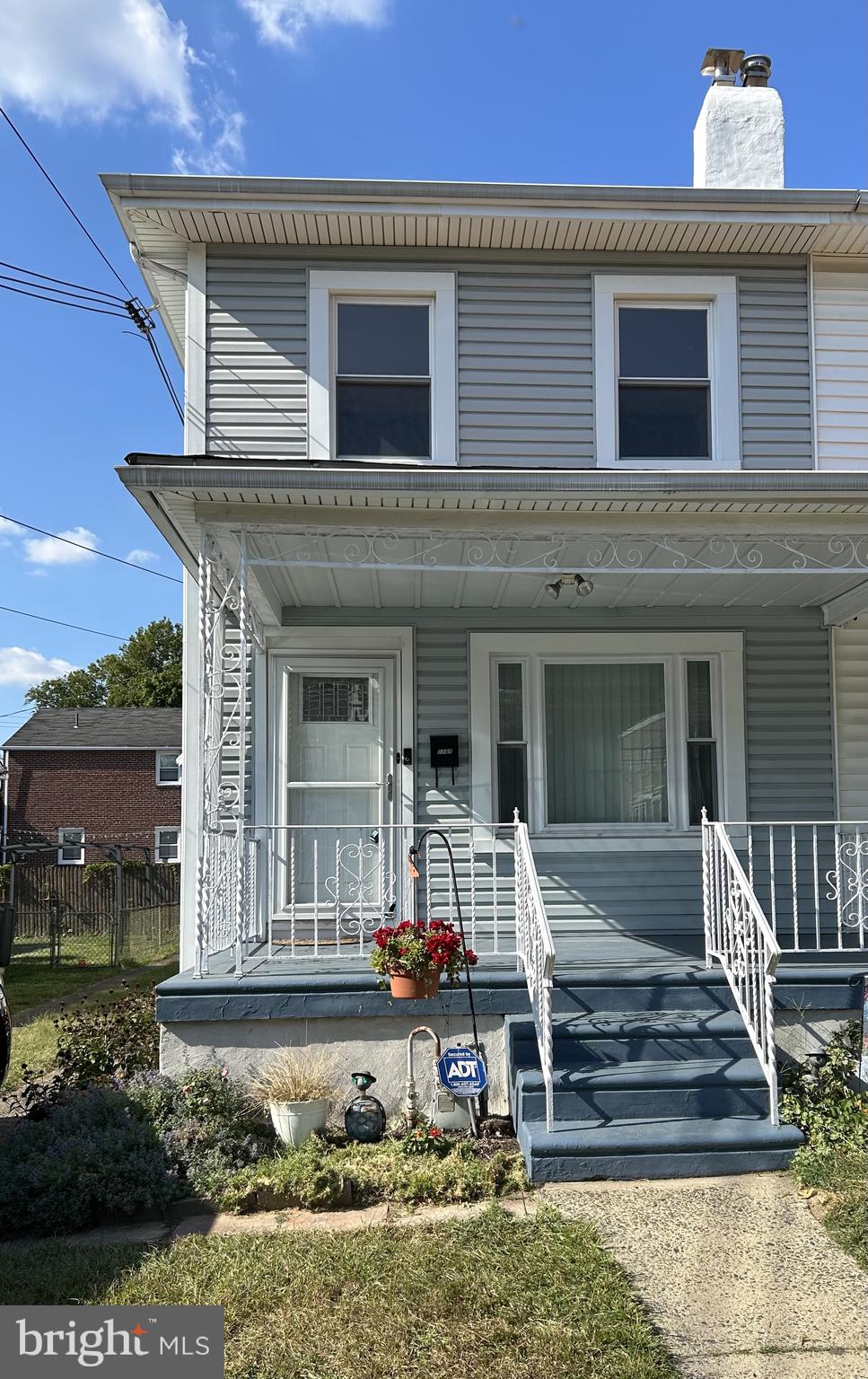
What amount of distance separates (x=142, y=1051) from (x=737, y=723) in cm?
494

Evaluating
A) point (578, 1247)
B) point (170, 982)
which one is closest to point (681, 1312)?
point (578, 1247)

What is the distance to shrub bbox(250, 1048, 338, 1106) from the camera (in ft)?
18.0

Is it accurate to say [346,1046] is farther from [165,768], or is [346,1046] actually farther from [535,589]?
[165,768]

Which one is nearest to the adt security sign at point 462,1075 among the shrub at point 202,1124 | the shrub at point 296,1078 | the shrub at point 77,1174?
the shrub at point 296,1078

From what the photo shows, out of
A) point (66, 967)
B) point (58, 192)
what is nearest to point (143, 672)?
point (66, 967)

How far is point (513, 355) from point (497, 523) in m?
2.37

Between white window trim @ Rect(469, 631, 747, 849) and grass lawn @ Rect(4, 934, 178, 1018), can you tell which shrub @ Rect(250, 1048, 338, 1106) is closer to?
white window trim @ Rect(469, 631, 747, 849)

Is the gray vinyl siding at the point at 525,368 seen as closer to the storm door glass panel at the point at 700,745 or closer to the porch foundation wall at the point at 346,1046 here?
the storm door glass panel at the point at 700,745

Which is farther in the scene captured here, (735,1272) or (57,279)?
(57,279)

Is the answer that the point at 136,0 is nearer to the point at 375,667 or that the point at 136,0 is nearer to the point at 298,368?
the point at 298,368

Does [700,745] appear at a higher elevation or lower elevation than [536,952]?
higher

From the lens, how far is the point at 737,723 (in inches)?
308

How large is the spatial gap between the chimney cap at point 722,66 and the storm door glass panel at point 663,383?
244cm

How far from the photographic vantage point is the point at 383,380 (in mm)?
7645
